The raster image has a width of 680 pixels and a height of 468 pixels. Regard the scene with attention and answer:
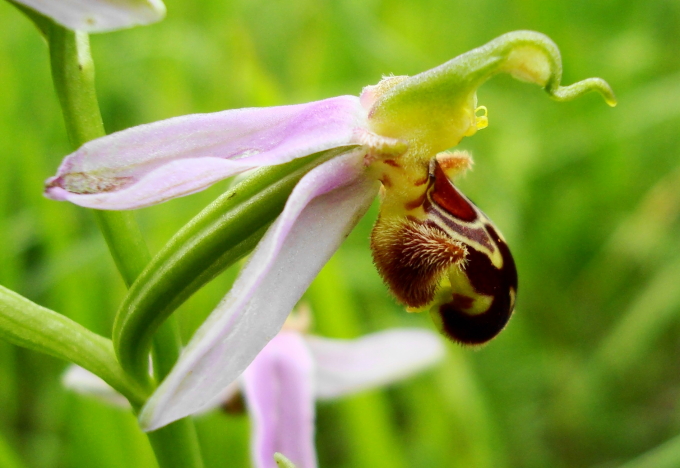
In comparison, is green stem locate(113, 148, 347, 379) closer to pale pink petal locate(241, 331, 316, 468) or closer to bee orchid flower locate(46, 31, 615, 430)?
bee orchid flower locate(46, 31, 615, 430)

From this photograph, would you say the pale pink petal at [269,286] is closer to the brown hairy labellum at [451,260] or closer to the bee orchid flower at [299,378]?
the brown hairy labellum at [451,260]

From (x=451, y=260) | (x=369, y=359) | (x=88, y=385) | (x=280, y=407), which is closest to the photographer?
(x=451, y=260)

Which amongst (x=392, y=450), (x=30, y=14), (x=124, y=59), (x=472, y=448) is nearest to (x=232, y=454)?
(x=392, y=450)

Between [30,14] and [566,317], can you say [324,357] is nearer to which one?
[30,14]

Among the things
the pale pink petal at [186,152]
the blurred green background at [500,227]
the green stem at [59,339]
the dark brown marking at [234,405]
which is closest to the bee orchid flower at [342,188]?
the pale pink petal at [186,152]

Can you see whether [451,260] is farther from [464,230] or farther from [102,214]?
[102,214]

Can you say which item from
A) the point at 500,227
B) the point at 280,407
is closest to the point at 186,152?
the point at 280,407

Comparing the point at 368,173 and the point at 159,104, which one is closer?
the point at 368,173
